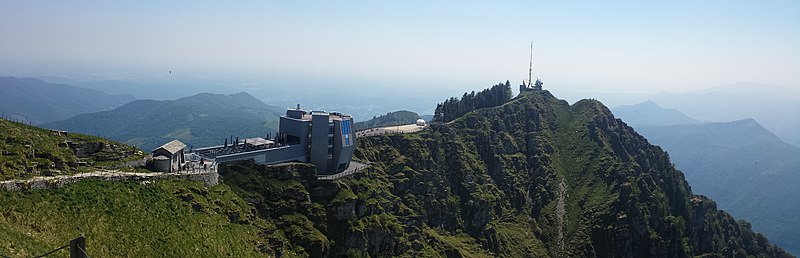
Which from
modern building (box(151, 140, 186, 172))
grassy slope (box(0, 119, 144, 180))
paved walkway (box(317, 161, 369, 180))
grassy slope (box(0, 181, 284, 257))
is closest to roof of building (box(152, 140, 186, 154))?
modern building (box(151, 140, 186, 172))

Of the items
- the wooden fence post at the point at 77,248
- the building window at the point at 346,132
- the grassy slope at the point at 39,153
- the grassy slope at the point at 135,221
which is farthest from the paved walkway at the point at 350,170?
the wooden fence post at the point at 77,248

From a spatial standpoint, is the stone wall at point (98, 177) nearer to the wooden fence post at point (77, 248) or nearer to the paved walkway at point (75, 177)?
the paved walkway at point (75, 177)

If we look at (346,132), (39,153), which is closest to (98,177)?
(39,153)

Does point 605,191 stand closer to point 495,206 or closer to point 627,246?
point 627,246

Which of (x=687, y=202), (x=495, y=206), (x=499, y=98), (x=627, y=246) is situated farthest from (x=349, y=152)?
(x=687, y=202)

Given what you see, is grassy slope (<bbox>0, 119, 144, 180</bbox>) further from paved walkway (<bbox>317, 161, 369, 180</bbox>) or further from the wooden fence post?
the wooden fence post

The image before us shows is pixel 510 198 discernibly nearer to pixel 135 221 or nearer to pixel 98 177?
pixel 135 221
